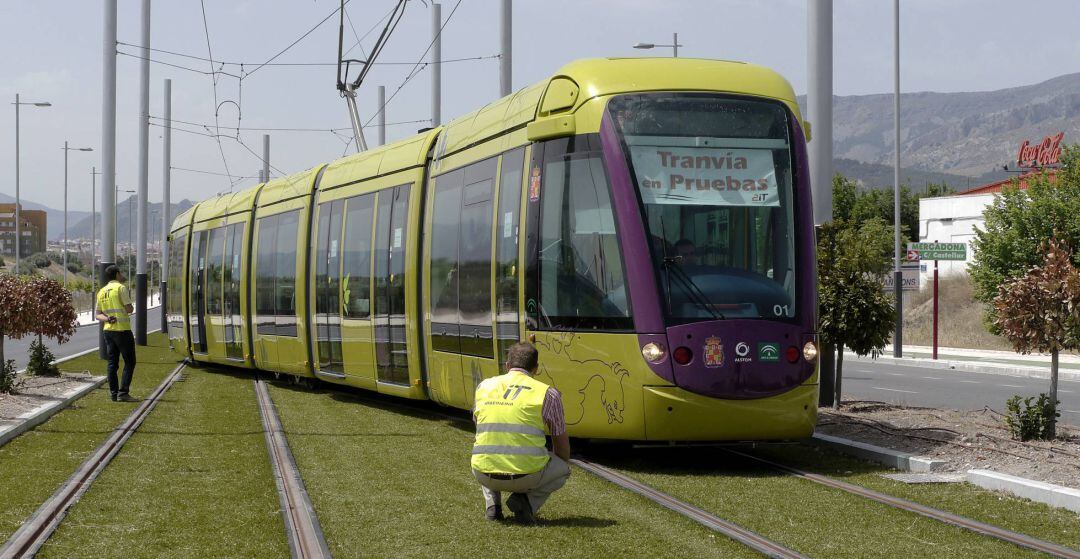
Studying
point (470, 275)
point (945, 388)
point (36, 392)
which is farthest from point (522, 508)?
point (945, 388)

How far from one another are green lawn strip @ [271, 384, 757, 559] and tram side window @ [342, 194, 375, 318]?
3971mm

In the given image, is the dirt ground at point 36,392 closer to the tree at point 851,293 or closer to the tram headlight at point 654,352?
the tram headlight at point 654,352

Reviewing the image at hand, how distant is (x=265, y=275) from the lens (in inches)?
876

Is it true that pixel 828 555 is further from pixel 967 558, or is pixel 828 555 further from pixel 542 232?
pixel 542 232

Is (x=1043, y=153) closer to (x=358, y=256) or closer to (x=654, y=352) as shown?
(x=358, y=256)

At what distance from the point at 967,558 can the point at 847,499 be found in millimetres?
2156

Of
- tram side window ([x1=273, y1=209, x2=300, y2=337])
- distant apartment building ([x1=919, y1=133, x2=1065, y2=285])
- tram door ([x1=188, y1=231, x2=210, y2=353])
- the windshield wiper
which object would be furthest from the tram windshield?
distant apartment building ([x1=919, y1=133, x2=1065, y2=285])

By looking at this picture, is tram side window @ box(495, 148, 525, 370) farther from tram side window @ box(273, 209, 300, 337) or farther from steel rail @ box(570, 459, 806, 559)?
tram side window @ box(273, 209, 300, 337)

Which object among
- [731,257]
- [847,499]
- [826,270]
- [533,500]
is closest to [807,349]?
[731,257]

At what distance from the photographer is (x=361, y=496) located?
31.6ft

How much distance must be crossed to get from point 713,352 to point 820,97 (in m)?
5.09

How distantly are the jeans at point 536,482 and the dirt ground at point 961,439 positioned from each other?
13.2 feet

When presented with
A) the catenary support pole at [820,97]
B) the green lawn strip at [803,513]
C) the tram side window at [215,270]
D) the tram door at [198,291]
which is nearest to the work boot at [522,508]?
the green lawn strip at [803,513]

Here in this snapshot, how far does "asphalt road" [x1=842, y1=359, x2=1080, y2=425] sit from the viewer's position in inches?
799
